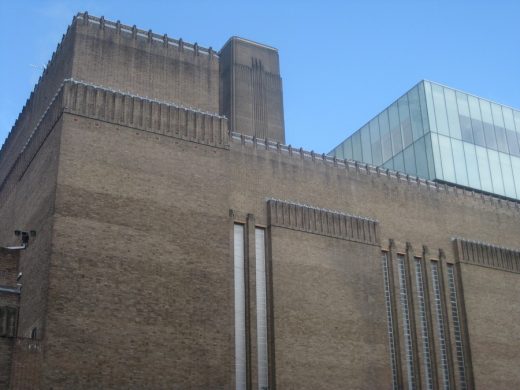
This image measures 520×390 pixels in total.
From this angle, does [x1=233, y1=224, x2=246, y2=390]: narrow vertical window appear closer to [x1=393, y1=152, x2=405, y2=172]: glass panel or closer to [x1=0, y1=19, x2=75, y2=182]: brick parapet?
[x1=0, y1=19, x2=75, y2=182]: brick parapet

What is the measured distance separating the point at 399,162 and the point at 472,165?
12.7 ft

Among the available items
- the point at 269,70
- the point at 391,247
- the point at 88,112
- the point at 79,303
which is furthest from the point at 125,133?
the point at 269,70

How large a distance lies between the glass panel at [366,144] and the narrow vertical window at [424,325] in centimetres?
1225

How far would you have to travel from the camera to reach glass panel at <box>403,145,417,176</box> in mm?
44188

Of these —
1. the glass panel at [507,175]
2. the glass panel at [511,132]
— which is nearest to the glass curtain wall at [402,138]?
the glass panel at [507,175]

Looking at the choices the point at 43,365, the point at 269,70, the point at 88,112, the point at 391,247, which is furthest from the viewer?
the point at 269,70

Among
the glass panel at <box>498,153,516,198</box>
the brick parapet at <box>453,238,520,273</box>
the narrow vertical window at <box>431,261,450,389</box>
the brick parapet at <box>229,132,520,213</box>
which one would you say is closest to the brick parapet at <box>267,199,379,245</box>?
the brick parapet at <box>229,132,520,213</box>

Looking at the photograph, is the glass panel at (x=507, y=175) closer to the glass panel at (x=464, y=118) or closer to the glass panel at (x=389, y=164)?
the glass panel at (x=464, y=118)

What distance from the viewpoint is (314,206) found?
3544 centimetres

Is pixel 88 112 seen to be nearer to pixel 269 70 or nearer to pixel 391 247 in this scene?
pixel 391 247

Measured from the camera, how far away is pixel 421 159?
4369cm

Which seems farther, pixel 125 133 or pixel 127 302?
pixel 125 133

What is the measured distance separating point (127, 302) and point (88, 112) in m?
7.40

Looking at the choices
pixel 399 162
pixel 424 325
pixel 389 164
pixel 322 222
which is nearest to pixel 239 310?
pixel 322 222
